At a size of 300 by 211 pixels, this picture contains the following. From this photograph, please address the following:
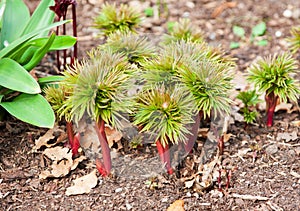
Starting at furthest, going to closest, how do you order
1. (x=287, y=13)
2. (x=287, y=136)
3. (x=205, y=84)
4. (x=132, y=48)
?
1. (x=287, y=13)
2. (x=287, y=136)
3. (x=132, y=48)
4. (x=205, y=84)

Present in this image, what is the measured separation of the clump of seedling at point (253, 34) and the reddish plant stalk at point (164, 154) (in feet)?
5.20

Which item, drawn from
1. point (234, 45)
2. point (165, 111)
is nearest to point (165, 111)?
point (165, 111)

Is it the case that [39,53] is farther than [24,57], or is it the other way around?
[24,57]

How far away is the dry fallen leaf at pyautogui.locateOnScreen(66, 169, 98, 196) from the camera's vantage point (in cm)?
304

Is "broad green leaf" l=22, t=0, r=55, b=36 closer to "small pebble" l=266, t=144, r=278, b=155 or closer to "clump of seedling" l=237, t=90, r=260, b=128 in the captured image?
"clump of seedling" l=237, t=90, r=260, b=128

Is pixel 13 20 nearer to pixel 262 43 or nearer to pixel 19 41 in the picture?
pixel 19 41

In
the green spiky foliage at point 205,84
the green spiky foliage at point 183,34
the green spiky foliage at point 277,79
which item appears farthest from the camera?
the green spiky foliage at point 183,34

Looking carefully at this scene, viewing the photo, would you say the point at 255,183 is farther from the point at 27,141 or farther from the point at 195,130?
the point at 27,141

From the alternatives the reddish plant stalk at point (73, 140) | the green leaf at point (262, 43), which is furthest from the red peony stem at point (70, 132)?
the green leaf at point (262, 43)

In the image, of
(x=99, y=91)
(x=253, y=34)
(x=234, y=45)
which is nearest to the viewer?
(x=99, y=91)

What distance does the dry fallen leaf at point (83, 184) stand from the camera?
3041 millimetres

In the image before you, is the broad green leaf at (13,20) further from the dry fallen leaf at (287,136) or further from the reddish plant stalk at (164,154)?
the dry fallen leaf at (287,136)

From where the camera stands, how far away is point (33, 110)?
3.02 meters

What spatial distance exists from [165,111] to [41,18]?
1.10 m
